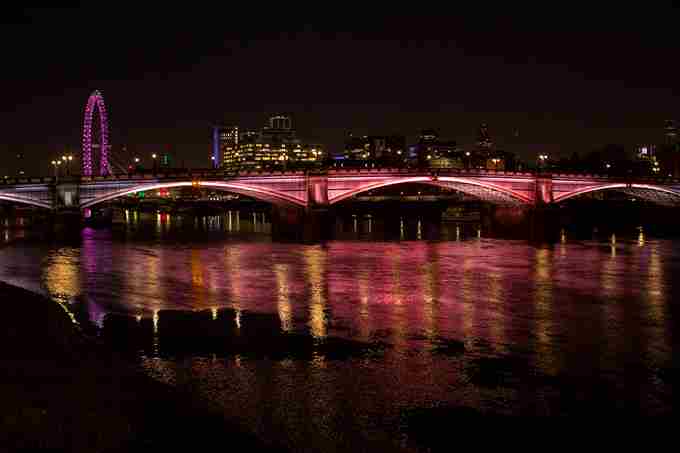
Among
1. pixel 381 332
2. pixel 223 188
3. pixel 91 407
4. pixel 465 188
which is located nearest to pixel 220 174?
pixel 223 188

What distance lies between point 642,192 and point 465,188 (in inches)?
1124

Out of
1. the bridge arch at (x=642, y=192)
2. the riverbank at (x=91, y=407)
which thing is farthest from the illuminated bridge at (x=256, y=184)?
the riverbank at (x=91, y=407)

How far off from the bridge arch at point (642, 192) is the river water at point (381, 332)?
1193 inches

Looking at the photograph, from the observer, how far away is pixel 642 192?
284 feet

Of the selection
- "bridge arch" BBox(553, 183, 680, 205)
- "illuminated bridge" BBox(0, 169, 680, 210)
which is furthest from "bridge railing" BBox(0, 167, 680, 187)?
"bridge arch" BBox(553, 183, 680, 205)

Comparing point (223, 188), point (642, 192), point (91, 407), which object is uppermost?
point (223, 188)

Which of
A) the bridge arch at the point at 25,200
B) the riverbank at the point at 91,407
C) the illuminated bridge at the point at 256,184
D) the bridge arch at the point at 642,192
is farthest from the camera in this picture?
the bridge arch at the point at 642,192

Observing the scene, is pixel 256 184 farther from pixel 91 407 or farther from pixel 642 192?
pixel 642 192

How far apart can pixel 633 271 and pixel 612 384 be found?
26.0m

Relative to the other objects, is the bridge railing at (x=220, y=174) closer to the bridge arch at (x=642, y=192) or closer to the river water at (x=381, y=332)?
the bridge arch at (x=642, y=192)

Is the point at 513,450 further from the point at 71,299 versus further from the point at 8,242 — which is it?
the point at 8,242

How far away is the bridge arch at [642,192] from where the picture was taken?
75812 mm

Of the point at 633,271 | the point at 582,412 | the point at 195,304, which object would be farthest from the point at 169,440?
the point at 633,271

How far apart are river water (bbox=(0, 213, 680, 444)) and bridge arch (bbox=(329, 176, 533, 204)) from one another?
18.6 meters
